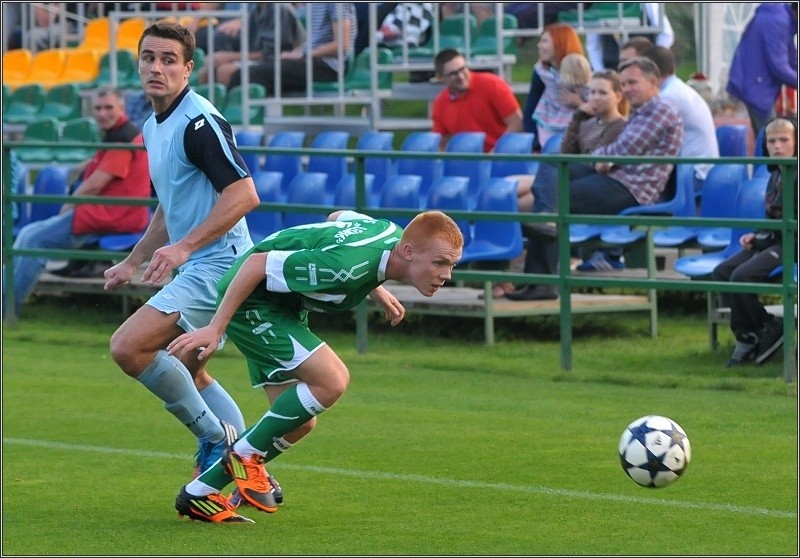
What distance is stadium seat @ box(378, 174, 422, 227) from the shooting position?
11859mm

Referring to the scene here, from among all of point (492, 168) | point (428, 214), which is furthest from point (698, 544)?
point (492, 168)

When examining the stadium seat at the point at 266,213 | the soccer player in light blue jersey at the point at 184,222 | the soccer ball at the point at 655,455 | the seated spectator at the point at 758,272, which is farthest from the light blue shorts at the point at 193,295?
the stadium seat at the point at 266,213

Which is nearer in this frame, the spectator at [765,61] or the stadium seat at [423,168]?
the stadium seat at [423,168]

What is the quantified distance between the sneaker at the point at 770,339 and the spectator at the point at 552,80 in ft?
12.3

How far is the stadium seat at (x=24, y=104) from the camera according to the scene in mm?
21766

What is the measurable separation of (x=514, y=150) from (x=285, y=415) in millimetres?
7213

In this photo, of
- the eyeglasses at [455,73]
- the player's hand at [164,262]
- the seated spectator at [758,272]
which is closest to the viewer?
the player's hand at [164,262]

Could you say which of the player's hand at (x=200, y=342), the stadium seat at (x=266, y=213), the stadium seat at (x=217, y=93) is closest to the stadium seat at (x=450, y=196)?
the stadium seat at (x=266, y=213)

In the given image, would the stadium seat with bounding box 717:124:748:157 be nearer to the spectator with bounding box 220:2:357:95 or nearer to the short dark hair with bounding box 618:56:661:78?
the short dark hair with bounding box 618:56:661:78

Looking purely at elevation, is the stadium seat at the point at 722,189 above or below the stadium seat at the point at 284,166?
below

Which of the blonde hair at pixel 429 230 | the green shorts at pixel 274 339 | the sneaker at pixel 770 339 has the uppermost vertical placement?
the blonde hair at pixel 429 230

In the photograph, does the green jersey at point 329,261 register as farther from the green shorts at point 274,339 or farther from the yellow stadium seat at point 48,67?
the yellow stadium seat at point 48,67

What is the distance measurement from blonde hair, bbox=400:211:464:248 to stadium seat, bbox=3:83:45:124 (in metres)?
16.6

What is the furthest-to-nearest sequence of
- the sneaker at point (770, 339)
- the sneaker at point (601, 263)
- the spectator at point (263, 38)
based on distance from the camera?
1. the spectator at point (263, 38)
2. the sneaker at point (601, 263)
3. the sneaker at point (770, 339)
